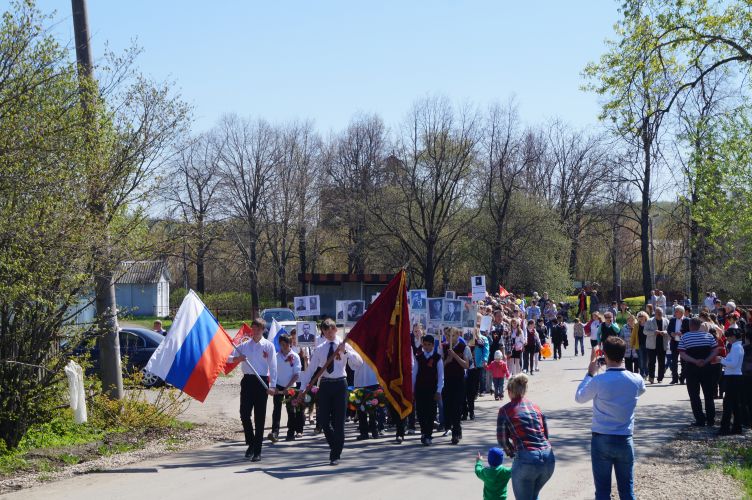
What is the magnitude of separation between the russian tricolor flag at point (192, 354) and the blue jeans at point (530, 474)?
5898 millimetres

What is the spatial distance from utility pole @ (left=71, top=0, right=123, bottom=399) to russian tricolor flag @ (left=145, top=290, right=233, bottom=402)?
1.47 m

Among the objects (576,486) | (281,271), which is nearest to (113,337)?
(576,486)

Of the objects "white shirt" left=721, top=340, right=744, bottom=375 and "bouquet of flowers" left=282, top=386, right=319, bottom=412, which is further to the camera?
"bouquet of flowers" left=282, top=386, right=319, bottom=412

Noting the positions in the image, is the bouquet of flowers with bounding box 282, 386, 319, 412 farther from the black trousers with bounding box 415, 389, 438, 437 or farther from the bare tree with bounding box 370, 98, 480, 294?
the bare tree with bounding box 370, 98, 480, 294

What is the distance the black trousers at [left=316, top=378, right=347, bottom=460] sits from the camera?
1125 centimetres

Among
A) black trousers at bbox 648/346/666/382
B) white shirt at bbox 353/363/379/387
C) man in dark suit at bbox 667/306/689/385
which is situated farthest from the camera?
black trousers at bbox 648/346/666/382

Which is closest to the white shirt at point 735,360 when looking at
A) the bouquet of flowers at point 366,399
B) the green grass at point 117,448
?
the bouquet of flowers at point 366,399

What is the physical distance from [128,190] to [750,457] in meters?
10.0

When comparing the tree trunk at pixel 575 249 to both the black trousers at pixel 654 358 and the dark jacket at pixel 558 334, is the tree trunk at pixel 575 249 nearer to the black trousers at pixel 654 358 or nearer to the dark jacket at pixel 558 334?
the dark jacket at pixel 558 334

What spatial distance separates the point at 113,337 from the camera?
45.5 ft

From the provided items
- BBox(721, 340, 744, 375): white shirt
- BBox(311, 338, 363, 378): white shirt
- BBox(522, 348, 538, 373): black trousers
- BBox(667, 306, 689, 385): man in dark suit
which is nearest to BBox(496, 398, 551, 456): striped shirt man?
BBox(311, 338, 363, 378): white shirt

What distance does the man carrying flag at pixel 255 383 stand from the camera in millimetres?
11555

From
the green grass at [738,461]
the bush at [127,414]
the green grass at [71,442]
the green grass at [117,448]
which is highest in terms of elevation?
the bush at [127,414]

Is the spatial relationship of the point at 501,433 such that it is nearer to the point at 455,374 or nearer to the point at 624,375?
the point at 624,375
